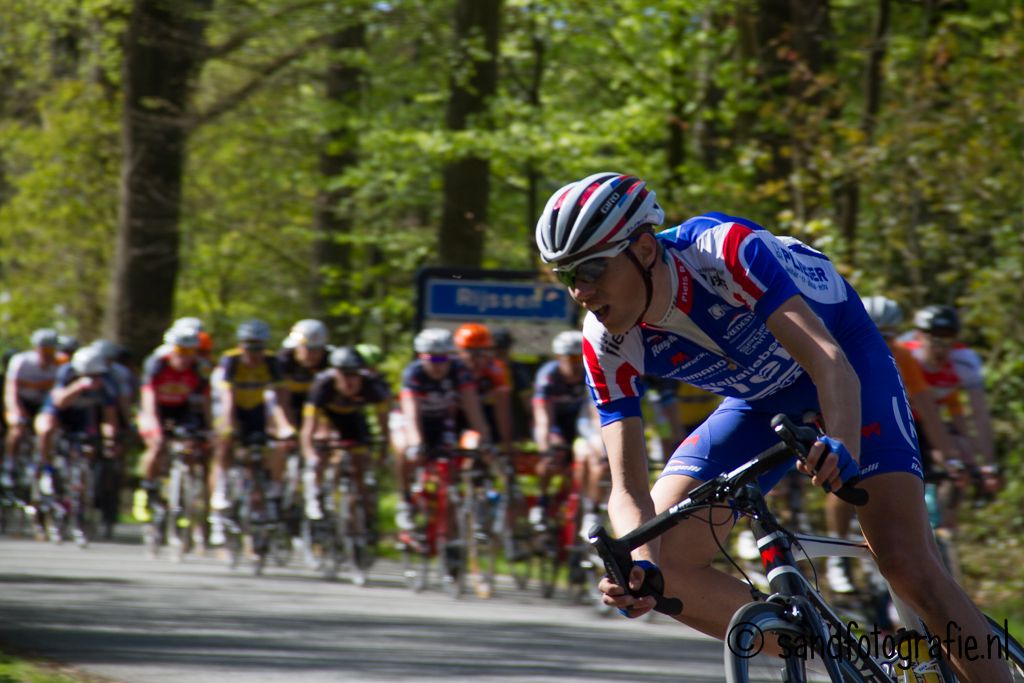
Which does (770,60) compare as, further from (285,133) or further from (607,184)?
(607,184)

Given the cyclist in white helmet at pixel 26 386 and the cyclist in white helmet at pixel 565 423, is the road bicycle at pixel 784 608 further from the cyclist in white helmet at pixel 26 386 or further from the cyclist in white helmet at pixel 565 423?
the cyclist in white helmet at pixel 26 386

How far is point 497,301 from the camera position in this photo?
13.5m

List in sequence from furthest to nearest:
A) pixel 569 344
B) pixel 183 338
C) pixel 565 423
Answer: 1. pixel 183 338
2. pixel 565 423
3. pixel 569 344

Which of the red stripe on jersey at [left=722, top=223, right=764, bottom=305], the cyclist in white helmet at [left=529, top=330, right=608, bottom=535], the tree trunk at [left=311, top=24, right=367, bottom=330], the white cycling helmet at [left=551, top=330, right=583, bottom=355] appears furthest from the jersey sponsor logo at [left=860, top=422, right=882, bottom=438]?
the tree trunk at [left=311, top=24, right=367, bottom=330]

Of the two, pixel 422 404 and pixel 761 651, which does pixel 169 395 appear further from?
pixel 761 651

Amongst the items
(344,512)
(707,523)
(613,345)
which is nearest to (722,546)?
(707,523)

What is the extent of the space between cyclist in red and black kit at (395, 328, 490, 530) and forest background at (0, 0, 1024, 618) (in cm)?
351

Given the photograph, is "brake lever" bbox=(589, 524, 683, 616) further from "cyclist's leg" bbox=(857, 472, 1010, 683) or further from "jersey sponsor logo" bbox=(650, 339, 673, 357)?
"jersey sponsor logo" bbox=(650, 339, 673, 357)

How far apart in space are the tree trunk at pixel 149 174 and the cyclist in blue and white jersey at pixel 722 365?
16.5 meters

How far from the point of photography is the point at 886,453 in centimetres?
423

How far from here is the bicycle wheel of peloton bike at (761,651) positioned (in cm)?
353

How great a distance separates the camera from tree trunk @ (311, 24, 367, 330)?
21578 mm

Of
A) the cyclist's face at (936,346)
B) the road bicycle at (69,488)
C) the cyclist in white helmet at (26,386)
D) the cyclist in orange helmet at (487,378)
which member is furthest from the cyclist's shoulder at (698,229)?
the cyclist in white helmet at (26,386)

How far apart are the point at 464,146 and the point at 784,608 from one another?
1418 centimetres
